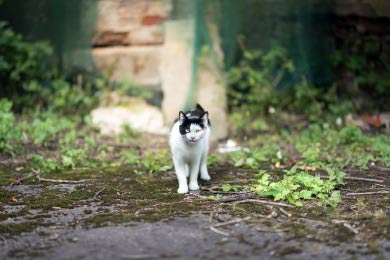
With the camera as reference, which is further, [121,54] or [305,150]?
[121,54]

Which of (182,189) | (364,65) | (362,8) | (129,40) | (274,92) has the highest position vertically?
(362,8)

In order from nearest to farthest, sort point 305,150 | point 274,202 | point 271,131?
point 274,202
point 305,150
point 271,131

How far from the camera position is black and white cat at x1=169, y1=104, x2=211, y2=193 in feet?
15.6

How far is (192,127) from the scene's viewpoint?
15.5 ft

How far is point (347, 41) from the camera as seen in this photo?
8969mm

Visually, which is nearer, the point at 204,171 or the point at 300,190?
the point at 300,190

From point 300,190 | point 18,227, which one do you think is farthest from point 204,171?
point 18,227

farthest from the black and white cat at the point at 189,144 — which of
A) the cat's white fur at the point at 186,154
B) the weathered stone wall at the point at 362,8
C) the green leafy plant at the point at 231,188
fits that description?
the weathered stone wall at the point at 362,8

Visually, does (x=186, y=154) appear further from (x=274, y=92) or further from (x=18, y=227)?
(x=274, y=92)

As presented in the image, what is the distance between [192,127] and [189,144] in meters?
0.21

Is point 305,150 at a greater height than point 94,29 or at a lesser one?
lesser

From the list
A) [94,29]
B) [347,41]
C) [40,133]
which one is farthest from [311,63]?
[40,133]

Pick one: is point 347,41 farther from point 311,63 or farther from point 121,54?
point 121,54

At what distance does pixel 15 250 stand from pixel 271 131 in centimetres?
523
